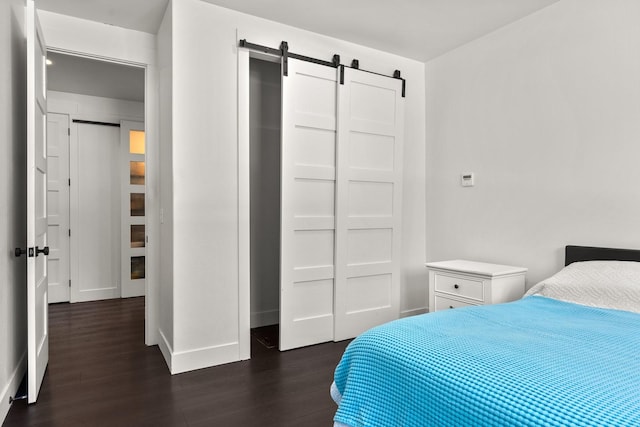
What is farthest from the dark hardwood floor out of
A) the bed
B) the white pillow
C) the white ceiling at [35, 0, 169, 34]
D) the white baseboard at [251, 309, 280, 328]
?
the white ceiling at [35, 0, 169, 34]

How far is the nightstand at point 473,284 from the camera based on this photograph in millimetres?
2770

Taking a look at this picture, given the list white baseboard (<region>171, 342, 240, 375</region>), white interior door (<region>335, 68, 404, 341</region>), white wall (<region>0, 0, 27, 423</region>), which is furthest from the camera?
white interior door (<region>335, 68, 404, 341</region>)

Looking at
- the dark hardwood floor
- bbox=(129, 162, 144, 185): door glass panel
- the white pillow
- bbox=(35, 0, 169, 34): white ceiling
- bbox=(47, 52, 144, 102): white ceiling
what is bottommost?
the dark hardwood floor

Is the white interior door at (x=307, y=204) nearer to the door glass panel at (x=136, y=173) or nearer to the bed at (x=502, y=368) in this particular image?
the bed at (x=502, y=368)

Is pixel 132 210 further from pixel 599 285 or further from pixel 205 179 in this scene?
pixel 599 285

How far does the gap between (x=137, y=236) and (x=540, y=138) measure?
15.4 ft

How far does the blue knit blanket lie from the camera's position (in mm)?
999

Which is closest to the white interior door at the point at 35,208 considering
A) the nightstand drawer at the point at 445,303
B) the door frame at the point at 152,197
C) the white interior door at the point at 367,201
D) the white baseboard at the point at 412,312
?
the door frame at the point at 152,197

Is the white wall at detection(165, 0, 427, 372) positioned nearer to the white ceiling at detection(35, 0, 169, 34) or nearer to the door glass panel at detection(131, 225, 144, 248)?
the white ceiling at detection(35, 0, 169, 34)

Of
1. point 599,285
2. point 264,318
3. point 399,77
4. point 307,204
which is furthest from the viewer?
point 264,318

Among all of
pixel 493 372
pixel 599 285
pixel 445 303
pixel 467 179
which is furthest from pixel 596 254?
pixel 493 372

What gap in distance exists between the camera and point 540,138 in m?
2.90

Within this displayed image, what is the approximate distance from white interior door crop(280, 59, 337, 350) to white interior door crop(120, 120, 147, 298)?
9.33ft

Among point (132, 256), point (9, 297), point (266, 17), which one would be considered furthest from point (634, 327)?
point (132, 256)
